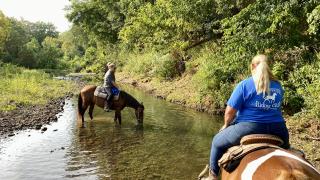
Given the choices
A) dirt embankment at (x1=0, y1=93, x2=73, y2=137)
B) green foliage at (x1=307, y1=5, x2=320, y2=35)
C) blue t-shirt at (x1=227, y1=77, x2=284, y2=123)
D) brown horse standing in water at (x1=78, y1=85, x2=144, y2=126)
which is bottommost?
dirt embankment at (x1=0, y1=93, x2=73, y2=137)

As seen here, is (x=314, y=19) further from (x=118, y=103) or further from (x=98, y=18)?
(x=98, y=18)

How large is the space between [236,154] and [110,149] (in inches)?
277

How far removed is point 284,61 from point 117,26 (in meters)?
35.4

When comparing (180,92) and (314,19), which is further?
(180,92)

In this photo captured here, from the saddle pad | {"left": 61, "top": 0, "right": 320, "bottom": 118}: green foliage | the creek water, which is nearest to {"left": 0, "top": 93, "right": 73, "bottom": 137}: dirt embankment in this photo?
the creek water

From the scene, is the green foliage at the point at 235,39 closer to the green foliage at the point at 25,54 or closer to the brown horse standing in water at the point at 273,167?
the brown horse standing in water at the point at 273,167

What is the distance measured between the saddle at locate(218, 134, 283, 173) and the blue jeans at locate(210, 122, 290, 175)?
0.09 meters

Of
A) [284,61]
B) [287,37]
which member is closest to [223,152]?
[287,37]

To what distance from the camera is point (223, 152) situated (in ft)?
18.2

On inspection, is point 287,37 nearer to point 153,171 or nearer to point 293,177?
point 153,171

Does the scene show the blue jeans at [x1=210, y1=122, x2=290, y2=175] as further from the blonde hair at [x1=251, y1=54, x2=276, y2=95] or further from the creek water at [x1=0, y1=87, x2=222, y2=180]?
the creek water at [x1=0, y1=87, x2=222, y2=180]

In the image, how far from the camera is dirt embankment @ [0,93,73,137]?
13602mm

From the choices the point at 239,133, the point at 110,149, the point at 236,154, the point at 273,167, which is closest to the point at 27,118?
the point at 110,149

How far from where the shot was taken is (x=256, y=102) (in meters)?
5.00
